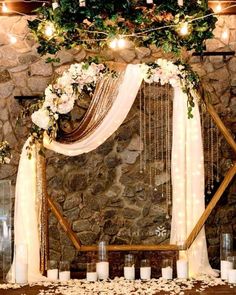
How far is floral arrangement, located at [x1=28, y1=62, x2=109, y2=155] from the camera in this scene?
520 centimetres

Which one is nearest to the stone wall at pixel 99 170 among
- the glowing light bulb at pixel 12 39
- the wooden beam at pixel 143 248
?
the glowing light bulb at pixel 12 39

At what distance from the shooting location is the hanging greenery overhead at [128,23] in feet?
16.4

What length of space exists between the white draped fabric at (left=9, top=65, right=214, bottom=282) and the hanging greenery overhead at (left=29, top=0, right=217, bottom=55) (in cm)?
33

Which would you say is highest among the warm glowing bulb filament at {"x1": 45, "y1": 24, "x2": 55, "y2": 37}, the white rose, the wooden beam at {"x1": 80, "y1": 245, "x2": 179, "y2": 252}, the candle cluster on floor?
the warm glowing bulb filament at {"x1": 45, "y1": 24, "x2": 55, "y2": 37}

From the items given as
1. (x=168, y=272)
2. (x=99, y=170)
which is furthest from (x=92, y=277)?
(x=99, y=170)

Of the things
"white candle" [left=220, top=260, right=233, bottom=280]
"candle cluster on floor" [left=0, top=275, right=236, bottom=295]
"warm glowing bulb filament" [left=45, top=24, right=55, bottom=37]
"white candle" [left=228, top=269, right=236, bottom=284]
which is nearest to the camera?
"candle cluster on floor" [left=0, top=275, right=236, bottom=295]

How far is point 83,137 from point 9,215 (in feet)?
4.72

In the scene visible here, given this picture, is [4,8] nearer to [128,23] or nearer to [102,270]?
[128,23]

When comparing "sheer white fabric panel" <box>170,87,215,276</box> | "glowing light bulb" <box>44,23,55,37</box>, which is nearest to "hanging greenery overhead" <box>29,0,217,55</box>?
"glowing light bulb" <box>44,23,55,37</box>

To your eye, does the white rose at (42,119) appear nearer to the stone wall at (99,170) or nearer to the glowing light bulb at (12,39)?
the stone wall at (99,170)

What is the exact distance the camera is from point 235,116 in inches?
252

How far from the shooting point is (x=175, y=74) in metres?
5.21

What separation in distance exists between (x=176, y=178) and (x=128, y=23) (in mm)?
1364

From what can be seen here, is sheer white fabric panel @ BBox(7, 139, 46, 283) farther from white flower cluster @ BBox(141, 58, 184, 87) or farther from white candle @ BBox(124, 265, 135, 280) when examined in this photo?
white flower cluster @ BBox(141, 58, 184, 87)
